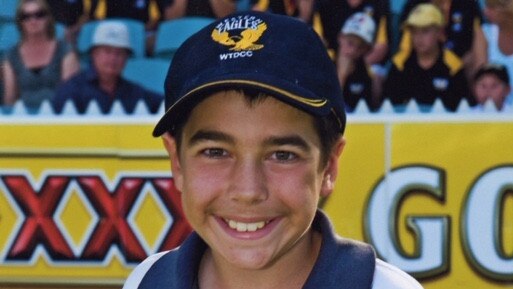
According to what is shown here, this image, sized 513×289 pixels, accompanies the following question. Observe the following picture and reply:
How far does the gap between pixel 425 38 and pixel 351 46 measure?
0.87ft

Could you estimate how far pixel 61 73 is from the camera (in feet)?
13.1

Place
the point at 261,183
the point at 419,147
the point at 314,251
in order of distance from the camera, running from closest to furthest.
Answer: the point at 261,183
the point at 314,251
the point at 419,147

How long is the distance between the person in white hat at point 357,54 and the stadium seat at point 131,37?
0.73 m

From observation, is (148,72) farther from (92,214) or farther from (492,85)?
(492,85)

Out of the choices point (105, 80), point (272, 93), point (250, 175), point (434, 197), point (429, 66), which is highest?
point (272, 93)

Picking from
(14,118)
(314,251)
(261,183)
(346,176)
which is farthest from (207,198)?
(14,118)

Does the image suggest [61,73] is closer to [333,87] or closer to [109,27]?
[109,27]

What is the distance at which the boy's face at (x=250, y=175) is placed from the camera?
1758 mm

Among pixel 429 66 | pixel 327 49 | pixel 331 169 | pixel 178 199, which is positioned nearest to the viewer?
pixel 331 169

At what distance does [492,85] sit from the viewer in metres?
3.83

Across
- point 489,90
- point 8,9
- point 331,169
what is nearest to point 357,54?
point 489,90

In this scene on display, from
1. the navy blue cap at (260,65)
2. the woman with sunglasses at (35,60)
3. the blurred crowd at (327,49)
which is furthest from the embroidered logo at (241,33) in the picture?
the woman with sunglasses at (35,60)

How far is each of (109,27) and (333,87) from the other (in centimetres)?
233

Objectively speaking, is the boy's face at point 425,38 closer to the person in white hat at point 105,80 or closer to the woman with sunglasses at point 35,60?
the person in white hat at point 105,80
